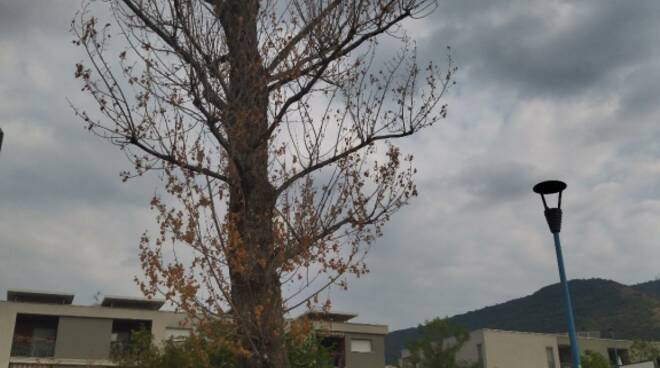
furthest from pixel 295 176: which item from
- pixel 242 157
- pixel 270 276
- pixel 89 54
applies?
pixel 89 54

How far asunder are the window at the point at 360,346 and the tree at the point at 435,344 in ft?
9.55

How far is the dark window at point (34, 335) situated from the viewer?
30.5 meters

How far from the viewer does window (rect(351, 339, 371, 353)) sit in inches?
1505

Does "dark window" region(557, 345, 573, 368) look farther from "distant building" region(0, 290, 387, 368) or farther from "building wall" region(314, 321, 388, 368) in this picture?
"distant building" region(0, 290, 387, 368)

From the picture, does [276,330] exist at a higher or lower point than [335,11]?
lower

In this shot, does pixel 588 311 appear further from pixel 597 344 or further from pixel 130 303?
pixel 130 303

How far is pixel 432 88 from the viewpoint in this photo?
8.19 metres

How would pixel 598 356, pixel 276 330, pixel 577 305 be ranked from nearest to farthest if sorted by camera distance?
pixel 276 330 → pixel 598 356 → pixel 577 305

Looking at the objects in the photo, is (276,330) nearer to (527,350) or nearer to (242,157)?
(242,157)

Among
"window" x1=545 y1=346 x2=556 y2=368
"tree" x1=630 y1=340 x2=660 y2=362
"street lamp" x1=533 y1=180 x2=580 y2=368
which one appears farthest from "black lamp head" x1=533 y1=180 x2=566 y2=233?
"tree" x1=630 y1=340 x2=660 y2=362

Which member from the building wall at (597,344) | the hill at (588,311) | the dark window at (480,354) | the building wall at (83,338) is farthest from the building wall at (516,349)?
the hill at (588,311)

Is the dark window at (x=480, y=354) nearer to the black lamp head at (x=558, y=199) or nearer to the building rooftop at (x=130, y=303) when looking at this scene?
the building rooftop at (x=130, y=303)

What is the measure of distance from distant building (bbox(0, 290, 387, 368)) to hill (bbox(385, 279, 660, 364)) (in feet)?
133

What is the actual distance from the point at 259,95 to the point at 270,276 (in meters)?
2.14
